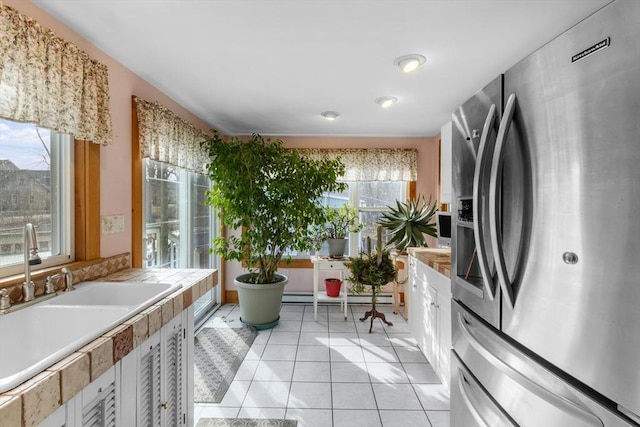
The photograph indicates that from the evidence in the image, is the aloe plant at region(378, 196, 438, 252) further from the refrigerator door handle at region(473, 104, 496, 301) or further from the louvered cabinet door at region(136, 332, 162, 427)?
the louvered cabinet door at region(136, 332, 162, 427)

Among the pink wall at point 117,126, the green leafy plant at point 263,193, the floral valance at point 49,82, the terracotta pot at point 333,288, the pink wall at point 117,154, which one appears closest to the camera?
the floral valance at point 49,82

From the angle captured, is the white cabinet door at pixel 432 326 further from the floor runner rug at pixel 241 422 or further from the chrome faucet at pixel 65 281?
the chrome faucet at pixel 65 281

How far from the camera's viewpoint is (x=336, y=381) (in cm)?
251

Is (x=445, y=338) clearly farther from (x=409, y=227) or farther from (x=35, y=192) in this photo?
(x=35, y=192)

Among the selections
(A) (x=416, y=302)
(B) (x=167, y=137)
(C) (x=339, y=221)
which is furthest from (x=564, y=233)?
(C) (x=339, y=221)

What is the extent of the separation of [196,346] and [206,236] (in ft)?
4.39

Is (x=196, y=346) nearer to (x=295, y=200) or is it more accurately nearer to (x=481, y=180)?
(x=295, y=200)

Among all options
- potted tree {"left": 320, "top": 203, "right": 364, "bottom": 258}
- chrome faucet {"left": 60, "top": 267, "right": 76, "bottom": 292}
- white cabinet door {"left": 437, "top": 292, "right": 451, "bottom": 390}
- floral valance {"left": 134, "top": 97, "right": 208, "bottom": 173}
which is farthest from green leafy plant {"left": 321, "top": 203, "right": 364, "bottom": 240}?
chrome faucet {"left": 60, "top": 267, "right": 76, "bottom": 292}

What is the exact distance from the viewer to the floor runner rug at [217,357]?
2373 millimetres

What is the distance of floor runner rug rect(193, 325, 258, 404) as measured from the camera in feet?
7.79

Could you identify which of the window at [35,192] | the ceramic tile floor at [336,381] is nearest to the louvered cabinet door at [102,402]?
the window at [35,192]

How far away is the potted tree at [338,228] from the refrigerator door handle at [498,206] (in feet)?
9.40

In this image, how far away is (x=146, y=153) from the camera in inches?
93.3

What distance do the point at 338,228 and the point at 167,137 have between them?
214 centimetres
